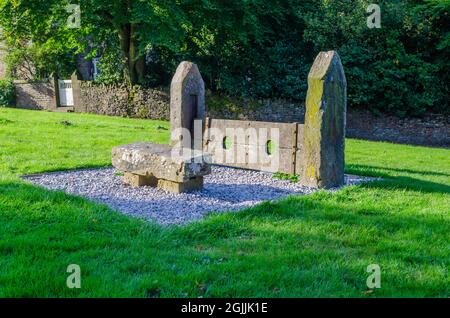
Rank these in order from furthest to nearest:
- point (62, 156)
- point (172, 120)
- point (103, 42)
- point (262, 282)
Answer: point (103, 42) < point (62, 156) < point (172, 120) < point (262, 282)

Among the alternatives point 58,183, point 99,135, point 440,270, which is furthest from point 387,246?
point 99,135

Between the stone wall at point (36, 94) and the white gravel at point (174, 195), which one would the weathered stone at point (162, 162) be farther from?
the stone wall at point (36, 94)

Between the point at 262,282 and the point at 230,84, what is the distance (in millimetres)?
15448

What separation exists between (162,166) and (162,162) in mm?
59

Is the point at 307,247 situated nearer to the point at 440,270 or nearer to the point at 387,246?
the point at 387,246

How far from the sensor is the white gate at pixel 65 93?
2344 centimetres

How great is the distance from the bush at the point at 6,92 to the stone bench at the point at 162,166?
1985cm

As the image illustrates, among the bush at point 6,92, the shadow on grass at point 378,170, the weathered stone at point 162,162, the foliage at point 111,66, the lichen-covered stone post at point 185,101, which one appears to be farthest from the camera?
the bush at point 6,92

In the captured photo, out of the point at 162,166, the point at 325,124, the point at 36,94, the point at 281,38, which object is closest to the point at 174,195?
the point at 162,166

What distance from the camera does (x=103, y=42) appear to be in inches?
832

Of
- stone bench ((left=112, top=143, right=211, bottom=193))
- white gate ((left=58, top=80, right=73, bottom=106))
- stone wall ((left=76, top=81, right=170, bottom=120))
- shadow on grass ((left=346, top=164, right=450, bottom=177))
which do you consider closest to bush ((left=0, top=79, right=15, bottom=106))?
white gate ((left=58, top=80, right=73, bottom=106))

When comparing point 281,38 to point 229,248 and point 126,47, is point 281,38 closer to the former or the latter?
point 126,47

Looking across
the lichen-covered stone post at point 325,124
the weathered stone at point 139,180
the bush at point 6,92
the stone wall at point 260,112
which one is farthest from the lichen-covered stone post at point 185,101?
the bush at point 6,92

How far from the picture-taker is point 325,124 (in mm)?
6965
